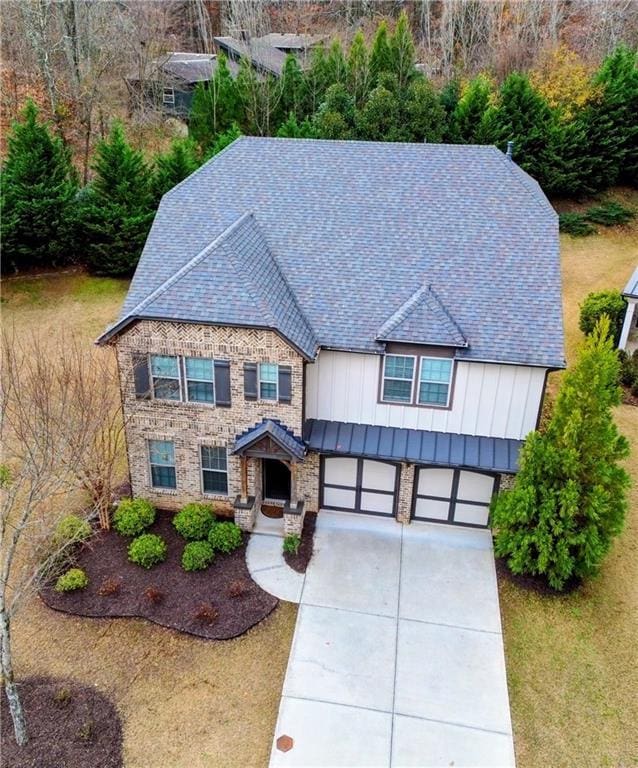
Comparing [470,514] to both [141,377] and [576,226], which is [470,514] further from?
[576,226]

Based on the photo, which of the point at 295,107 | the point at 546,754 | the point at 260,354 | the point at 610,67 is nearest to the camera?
the point at 546,754

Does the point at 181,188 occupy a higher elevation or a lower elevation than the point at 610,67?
lower

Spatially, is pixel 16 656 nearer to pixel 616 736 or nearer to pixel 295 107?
pixel 616 736

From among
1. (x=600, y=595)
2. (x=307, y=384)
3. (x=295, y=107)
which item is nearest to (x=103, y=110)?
(x=295, y=107)

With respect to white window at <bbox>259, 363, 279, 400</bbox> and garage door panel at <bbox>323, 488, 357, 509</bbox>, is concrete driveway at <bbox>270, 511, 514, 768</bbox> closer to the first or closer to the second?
garage door panel at <bbox>323, 488, 357, 509</bbox>

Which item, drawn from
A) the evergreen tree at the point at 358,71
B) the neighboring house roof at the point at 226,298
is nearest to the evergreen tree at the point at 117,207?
the evergreen tree at the point at 358,71

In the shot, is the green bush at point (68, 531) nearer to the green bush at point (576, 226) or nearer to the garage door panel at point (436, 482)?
the garage door panel at point (436, 482)
